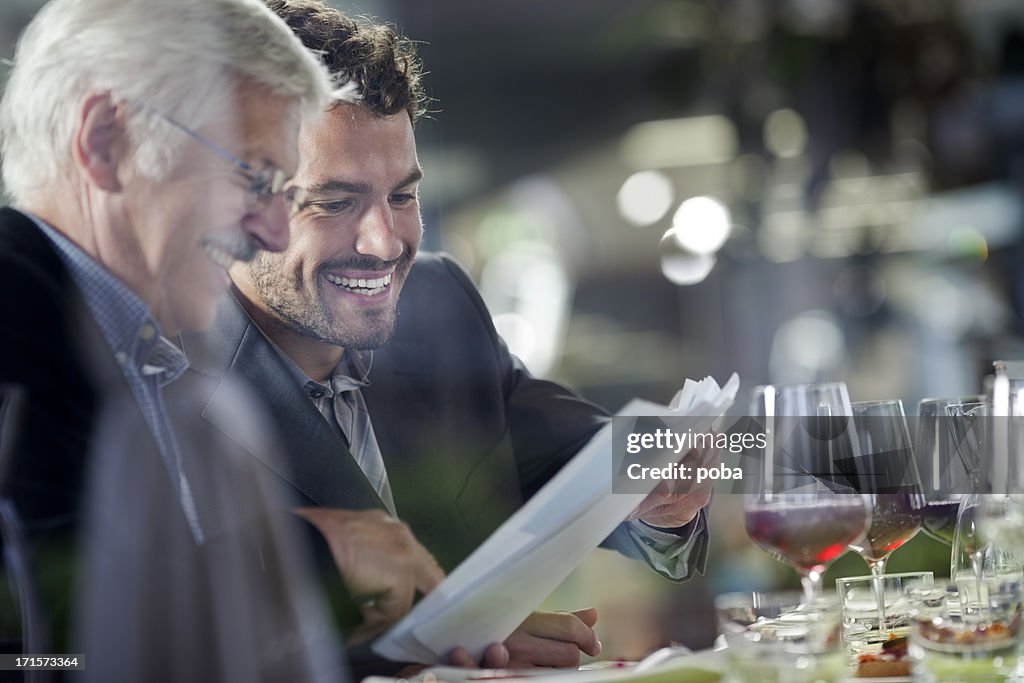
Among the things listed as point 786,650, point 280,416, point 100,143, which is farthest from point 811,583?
point 100,143

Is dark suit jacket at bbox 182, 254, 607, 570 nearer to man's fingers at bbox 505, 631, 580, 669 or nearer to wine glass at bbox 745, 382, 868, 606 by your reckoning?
man's fingers at bbox 505, 631, 580, 669

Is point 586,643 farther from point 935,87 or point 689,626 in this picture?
point 935,87

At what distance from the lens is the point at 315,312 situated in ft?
3.33

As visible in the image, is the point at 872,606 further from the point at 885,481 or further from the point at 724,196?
the point at 724,196

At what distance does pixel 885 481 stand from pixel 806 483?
16 cm

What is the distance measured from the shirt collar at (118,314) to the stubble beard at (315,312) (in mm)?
101

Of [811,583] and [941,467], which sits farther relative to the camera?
[941,467]

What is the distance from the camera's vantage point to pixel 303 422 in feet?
3.26

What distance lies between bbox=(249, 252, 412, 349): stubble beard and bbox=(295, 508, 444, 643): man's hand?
165 mm

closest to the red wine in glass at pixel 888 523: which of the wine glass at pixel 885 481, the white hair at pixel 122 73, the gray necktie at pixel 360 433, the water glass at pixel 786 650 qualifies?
the wine glass at pixel 885 481

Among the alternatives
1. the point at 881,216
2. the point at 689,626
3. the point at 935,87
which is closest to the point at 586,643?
the point at 689,626

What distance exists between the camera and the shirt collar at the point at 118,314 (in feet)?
3.05

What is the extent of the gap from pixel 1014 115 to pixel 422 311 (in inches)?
97.5

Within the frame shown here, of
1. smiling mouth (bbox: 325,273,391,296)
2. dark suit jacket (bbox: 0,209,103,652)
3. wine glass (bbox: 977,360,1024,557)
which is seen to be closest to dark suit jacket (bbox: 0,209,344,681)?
dark suit jacket (bbox: 0,209,103,652)
